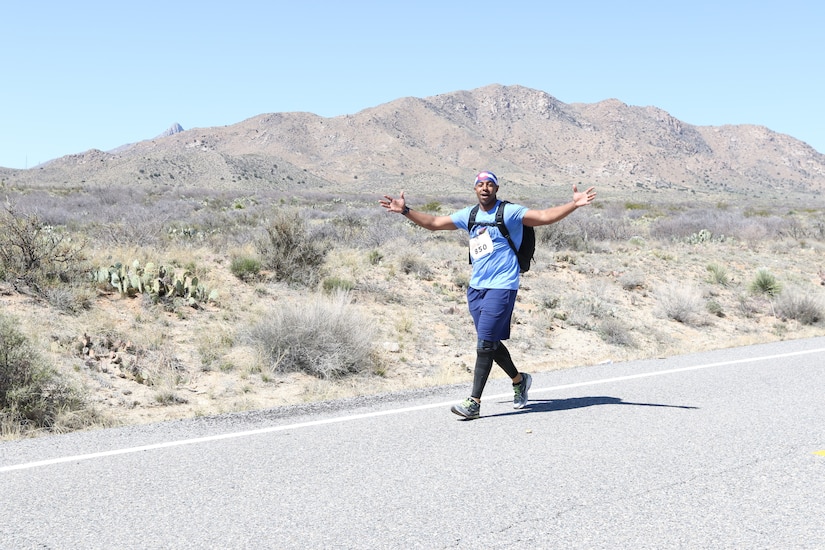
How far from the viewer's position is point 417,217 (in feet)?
20.1

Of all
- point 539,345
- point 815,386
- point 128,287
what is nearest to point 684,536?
point 815,386

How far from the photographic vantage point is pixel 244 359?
9.02m

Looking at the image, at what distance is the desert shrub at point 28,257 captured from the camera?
1012 centimetres

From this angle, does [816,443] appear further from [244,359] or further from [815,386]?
[244,359]

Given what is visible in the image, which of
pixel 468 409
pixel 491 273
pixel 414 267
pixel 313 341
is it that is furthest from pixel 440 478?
pixel 414 267

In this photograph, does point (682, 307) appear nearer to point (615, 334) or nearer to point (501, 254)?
point (615, 334)

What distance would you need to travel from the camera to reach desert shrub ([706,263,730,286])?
1691 cm

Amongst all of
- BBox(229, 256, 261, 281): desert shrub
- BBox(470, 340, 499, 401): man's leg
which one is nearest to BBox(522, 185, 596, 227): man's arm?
BBox(470, 340, 499, 401): man's leg

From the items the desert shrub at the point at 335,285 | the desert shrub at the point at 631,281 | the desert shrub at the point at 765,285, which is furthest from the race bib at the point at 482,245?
the desert shrub at the point at 765,285

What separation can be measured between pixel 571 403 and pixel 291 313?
424cm

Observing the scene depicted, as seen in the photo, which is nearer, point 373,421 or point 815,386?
point 373,421

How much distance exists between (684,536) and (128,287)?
913 centimetres

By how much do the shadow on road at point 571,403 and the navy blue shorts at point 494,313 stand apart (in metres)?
0.78

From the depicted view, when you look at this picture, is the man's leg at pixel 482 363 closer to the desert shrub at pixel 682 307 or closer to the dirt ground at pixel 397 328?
the dirt ground at pixel 397 328
